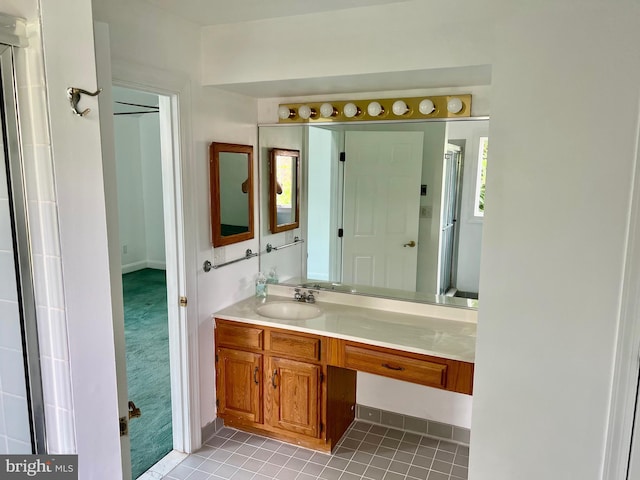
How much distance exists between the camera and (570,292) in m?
1.65

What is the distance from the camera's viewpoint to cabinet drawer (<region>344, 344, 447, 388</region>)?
231 centimetres

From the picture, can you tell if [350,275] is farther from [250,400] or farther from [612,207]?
[612,207]

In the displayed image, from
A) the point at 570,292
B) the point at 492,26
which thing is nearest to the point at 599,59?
the point at 492,26

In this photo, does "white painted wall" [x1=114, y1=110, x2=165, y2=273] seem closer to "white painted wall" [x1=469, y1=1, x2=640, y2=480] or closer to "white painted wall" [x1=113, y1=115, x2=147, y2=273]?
"white painted wall" [x1=113, y1=115, x2=147, y2=273]

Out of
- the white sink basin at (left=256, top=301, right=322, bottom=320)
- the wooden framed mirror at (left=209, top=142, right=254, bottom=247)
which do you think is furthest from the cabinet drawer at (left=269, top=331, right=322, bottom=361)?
the wooden framed mirror at (left=209, top=142, right=254, bottom=247)

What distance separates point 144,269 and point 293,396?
4934 mm

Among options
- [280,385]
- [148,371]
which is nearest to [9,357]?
[280,385]

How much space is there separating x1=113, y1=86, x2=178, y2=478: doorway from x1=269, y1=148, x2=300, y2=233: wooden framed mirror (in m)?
0.76

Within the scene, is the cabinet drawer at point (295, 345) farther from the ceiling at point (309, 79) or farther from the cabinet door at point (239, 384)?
the ceiling at point (309, 79)

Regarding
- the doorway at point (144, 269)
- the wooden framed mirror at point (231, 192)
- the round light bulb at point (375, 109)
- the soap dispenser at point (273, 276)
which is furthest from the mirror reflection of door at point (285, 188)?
the doorway at point (144, 269)

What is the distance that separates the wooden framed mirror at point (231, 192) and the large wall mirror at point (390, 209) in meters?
0.20

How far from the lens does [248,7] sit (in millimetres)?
2232

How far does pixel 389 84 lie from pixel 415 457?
2137 millimetres
